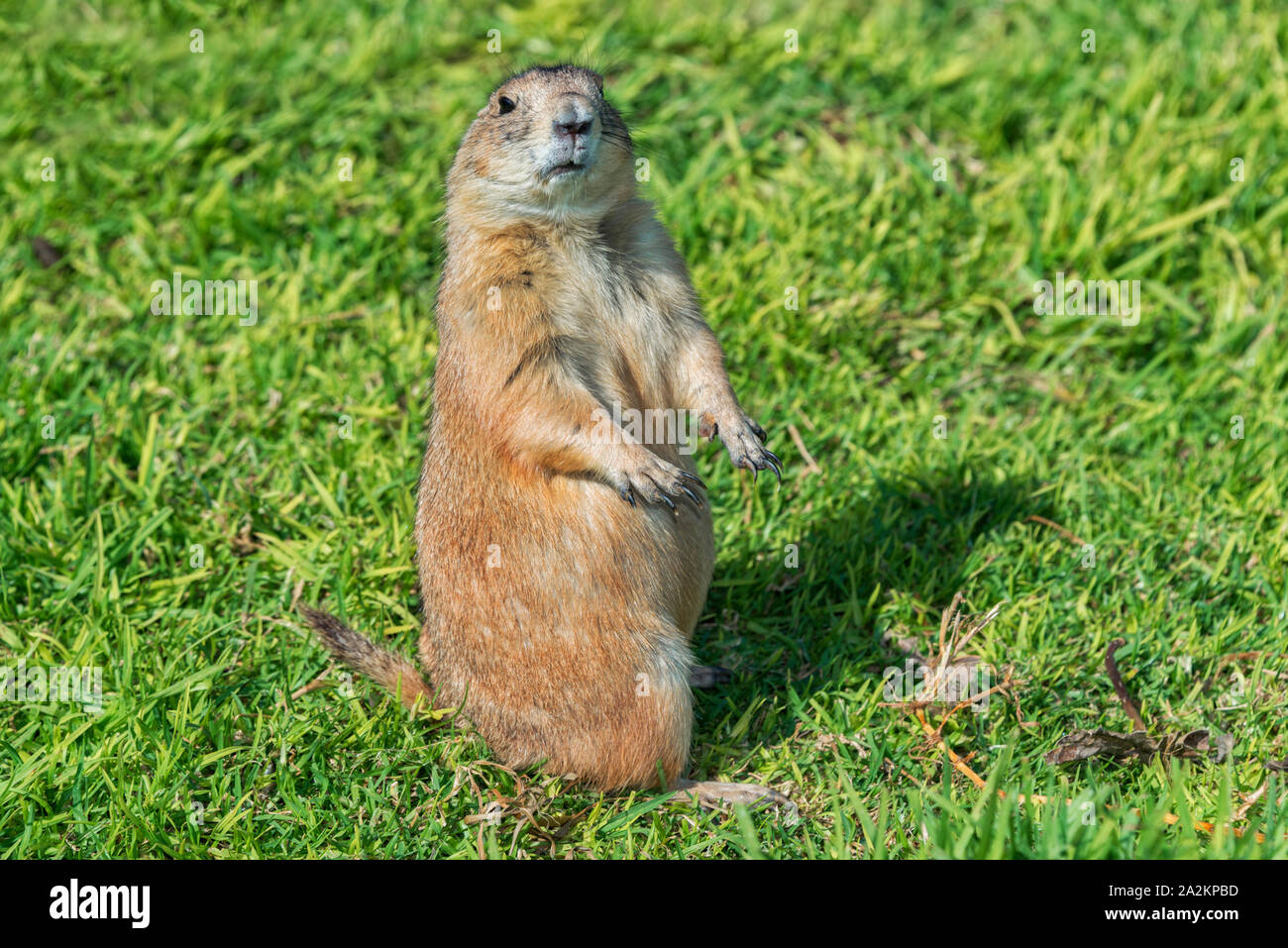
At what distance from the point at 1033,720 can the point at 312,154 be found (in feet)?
15.1

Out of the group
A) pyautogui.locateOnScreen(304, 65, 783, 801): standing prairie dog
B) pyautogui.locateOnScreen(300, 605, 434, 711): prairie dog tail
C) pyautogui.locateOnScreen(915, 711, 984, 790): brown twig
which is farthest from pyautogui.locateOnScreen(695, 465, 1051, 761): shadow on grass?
pyautogui.locateOnScreen(300, 605, 434, 711): prairie dog tail

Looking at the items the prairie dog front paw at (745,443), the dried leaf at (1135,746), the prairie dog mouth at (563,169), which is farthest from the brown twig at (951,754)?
the prairie dog mouth at (563,169)

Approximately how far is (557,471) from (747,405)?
1963 millimetres

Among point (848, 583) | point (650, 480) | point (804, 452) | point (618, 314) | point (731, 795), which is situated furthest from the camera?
point (804, 452)

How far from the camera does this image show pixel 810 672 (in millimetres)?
4746

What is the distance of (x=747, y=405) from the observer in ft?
19.3

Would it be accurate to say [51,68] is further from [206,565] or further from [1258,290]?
[1258,290]

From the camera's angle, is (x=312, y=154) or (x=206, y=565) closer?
(x=206, y=565)

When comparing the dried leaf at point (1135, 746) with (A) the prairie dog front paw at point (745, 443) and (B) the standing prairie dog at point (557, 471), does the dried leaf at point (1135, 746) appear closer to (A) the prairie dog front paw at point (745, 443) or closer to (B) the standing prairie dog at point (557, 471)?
(B) the standing prairie dog at point (557, 471)

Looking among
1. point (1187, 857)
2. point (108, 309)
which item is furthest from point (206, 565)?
point (1187, 857)

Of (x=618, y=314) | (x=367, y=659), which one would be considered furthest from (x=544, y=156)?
(x=367, y=659)

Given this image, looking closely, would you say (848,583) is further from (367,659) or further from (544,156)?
(544,156)

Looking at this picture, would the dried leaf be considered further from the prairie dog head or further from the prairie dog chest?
the prairie dog head

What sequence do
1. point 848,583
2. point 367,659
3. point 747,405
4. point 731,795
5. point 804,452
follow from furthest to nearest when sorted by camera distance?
point 747,405
point 804,452
point 848,583
point 367,659
point 731,795
